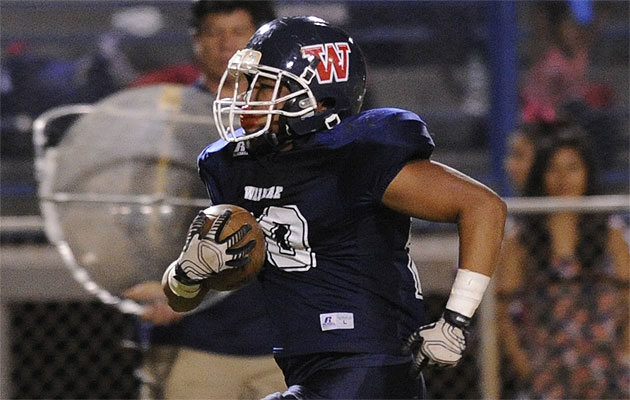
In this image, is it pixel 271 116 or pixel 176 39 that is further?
pixel 176 39

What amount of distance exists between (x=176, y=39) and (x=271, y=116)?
3980 millimetres

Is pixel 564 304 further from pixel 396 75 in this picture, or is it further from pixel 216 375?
pixel 396 75

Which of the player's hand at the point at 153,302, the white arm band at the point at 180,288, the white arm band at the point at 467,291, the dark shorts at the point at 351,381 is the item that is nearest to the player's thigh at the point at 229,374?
the player's hand at the point at 153,302

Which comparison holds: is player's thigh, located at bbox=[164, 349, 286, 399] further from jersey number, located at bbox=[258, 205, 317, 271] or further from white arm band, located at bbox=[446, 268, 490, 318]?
white arm band, located at bbox=[446, 268, 490, 318]

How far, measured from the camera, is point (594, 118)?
20.6ft

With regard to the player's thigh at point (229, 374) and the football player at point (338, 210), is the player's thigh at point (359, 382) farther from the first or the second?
the player's thigh at point (229, 374)

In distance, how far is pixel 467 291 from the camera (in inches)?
103

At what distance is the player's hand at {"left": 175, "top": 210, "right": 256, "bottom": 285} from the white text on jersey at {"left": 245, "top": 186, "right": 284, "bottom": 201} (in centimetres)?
11

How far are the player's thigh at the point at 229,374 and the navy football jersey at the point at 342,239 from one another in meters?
0.97

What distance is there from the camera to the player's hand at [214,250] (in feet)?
8.79

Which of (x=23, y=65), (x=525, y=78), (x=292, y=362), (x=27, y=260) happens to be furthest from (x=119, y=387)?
(x=292, y=362)

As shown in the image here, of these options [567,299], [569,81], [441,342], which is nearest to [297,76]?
[441,342]

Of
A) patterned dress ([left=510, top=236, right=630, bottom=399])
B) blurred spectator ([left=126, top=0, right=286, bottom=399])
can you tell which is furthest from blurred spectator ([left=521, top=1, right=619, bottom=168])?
blurred spectator ([left=126, top=0, right=286, bottom=399])

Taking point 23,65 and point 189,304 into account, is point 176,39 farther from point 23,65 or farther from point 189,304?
point 189,304
